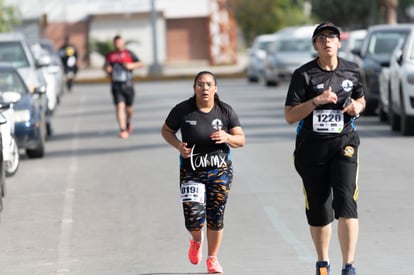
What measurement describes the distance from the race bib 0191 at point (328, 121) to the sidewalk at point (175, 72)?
40521 millimetres

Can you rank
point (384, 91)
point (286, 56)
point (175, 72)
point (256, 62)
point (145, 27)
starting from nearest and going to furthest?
point (384, 91) → point (286, 56) → point (256, 62) → point (175, 72) → point (145, 27)

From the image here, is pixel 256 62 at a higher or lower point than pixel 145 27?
higher

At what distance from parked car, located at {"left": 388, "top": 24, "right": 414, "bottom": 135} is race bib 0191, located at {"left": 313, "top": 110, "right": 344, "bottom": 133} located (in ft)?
36.4

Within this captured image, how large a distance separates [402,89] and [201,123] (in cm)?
1090

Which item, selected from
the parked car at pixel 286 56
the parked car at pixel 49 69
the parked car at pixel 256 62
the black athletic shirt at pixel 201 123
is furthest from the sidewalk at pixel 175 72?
the black athletic shirt at pixel 201 123

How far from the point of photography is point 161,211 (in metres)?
12.2

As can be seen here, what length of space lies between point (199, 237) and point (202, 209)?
9.4 inches

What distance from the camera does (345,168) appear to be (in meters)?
8.09

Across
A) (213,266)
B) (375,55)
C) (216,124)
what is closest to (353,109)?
(216,124)

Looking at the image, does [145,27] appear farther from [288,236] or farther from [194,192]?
[194,192]

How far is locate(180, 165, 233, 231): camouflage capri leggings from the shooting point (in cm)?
883

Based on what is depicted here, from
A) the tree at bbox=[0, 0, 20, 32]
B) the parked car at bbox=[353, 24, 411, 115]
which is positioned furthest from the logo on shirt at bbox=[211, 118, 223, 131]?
the tree at bbox=[0, 0, 20, 32]

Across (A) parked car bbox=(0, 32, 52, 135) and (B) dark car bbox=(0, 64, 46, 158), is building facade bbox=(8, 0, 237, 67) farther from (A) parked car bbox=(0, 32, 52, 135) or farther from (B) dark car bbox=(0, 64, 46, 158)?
(B) dark car bbox=(0, 64, 46, 158)

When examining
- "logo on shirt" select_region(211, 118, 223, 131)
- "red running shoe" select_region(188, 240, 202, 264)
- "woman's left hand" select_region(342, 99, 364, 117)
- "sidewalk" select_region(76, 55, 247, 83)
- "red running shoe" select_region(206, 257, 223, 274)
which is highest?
"woman's left hand" select_region(342, 99, 364, 117)
